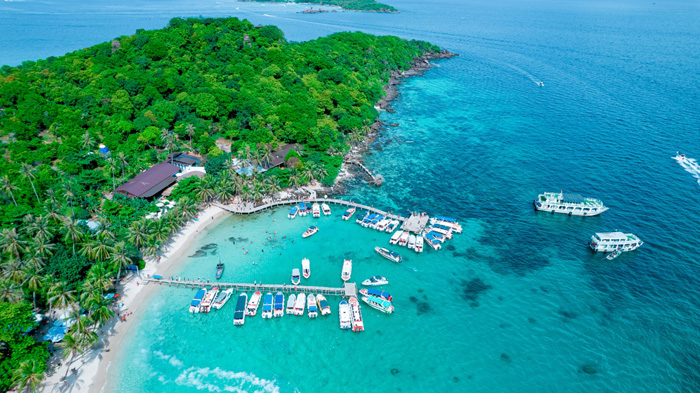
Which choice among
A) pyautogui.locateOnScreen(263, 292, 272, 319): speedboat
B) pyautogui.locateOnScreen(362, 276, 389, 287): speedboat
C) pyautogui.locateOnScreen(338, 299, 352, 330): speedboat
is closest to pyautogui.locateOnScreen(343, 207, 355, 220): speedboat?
pyautogui.locateOnScreen(362, 276, 389, 287): speedboat

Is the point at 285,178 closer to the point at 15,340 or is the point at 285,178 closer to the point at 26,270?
the point at 26,270

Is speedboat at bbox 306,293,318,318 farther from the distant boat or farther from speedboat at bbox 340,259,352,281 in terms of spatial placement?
the distant boat

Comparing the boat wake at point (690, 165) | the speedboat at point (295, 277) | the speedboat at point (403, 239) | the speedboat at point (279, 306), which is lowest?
the speedboat at point (279, 306)

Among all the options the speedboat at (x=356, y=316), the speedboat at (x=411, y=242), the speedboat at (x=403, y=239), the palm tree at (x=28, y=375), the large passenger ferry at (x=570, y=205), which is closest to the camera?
the palm tree at (x=28, y=375)

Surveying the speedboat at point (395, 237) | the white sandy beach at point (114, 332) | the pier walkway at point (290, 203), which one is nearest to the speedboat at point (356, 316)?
the speedboat at point (395, 237)

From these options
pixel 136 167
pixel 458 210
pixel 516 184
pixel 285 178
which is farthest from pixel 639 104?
pixel 136 167

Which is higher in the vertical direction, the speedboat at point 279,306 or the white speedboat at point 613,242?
the white speedboat at point 613,242

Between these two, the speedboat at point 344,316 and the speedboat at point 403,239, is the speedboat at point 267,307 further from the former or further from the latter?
the speedboat at point 403,239

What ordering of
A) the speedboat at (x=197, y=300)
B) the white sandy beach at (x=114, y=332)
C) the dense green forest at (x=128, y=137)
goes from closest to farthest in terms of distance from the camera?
the white sandy beach at (x=114, y=332), the dense green forest at (x=128, y=137), the speedboat at (x=197, y=300)
